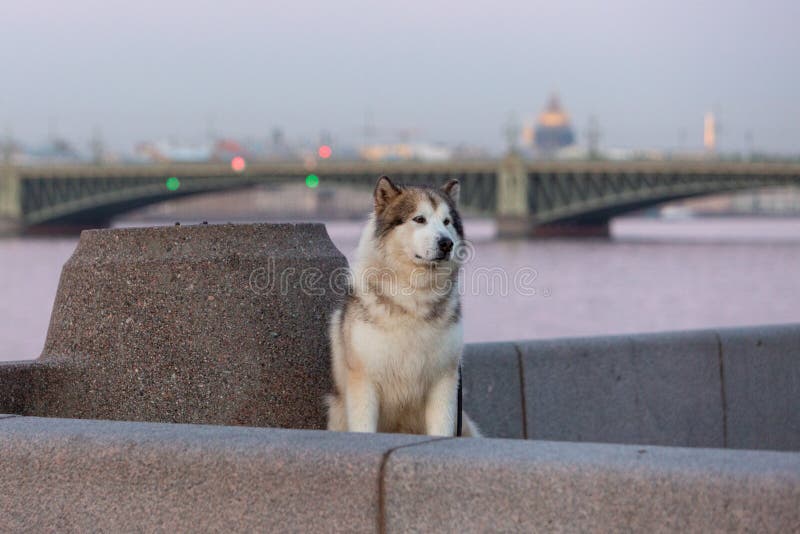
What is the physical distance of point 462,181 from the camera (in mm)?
83562

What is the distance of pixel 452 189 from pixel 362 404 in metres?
1.01

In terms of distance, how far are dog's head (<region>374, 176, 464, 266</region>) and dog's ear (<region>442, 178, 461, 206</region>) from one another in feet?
0.27

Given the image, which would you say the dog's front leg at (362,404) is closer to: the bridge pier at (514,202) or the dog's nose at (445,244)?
the dog's nose at (445,244)

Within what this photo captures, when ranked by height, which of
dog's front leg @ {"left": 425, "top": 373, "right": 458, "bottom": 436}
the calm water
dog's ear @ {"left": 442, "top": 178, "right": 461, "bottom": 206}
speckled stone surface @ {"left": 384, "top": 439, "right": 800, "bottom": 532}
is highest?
dog's ear @ {"left": 442, "top": 178, "right": 461, "bottom": 206}

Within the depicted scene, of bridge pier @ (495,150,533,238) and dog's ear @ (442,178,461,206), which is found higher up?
dog's ear @ (442,178,461,206)

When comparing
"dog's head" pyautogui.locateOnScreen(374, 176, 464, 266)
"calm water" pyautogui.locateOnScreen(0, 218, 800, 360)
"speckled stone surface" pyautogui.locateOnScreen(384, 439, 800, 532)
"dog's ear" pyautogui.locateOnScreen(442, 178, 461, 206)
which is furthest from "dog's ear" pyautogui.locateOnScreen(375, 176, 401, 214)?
"calm water" pyautogui.locateOnScreen(0, 218, 800, 360)

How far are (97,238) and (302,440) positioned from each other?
2348 mm

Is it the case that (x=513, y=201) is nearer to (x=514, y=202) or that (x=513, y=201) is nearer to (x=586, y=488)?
(x=514, y=202)

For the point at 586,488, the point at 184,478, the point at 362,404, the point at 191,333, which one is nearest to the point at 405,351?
the point at 362,404

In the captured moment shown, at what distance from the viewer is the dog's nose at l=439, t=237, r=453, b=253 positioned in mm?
5020

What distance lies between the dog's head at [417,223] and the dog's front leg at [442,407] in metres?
0.48

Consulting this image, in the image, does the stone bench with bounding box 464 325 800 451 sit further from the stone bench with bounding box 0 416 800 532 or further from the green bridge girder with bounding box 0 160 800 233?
the green bridge girder with bounding box 0 160 800 233

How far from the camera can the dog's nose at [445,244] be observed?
502cm

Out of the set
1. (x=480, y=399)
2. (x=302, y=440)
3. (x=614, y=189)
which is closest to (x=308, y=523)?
(x=302, y=440)
